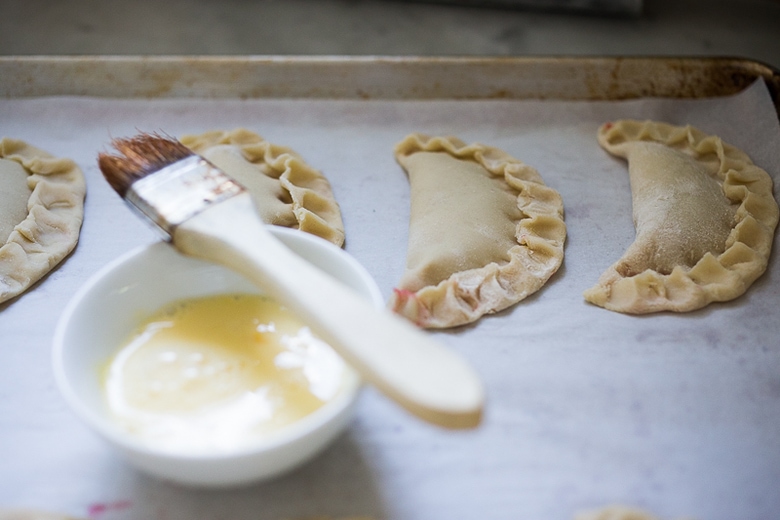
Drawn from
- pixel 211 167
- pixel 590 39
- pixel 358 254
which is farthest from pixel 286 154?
pixel 590 39

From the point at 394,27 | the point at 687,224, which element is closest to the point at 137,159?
the point at 687,224

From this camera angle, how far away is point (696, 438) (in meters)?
1.21

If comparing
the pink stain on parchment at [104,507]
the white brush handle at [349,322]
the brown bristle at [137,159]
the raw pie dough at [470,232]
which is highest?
the brown bristle at [137,159]

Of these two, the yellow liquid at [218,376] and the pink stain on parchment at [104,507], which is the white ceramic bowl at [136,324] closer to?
the yellow liquid at [218,376]

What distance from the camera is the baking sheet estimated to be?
113 cm

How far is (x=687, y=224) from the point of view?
1.57 m

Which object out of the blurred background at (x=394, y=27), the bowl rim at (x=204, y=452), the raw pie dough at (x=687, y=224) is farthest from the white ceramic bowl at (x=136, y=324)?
the blurred background at (x=394, y=27)

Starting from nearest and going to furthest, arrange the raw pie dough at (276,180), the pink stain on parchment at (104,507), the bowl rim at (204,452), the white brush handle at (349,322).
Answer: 1. the white brush handle at (349,322)
2. the bowl rim at (204,452)
3. the pink stain on parchment at (104,507)
4. the raw pie dough at (276,180)

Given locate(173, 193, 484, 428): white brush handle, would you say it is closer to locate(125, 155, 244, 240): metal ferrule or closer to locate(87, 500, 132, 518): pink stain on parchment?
locate(125, 155, 244, 240): metal ferrule

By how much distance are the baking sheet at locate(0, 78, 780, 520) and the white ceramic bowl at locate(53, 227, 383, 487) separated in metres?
0.15

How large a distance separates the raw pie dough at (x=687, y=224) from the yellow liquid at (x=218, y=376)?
66 cm

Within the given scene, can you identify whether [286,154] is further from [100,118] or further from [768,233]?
[768,233]

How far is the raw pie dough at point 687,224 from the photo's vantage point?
1.46 m

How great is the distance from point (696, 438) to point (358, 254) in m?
0.79
